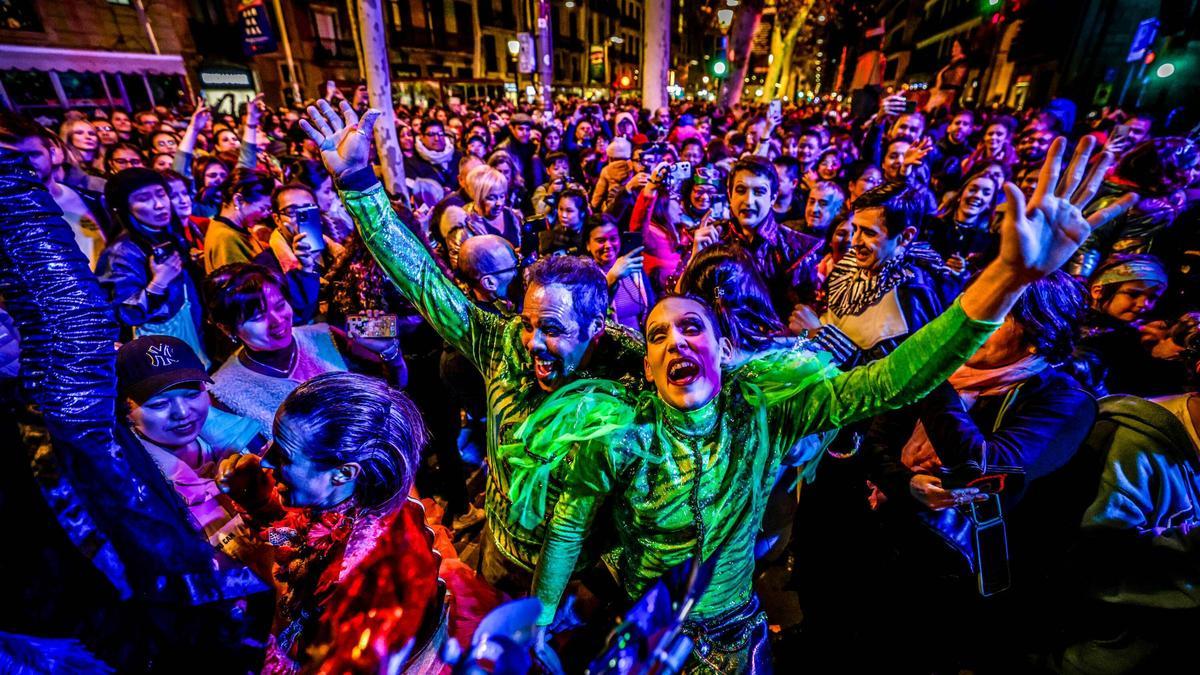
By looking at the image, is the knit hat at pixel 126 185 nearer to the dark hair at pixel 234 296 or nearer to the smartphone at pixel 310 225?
the smartphone at pixel 310 225

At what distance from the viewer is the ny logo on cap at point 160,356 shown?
2.00m

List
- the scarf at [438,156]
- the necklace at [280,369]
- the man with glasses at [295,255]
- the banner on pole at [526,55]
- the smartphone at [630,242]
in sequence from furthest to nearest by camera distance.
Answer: the banner on pole at [526,55]
the scarf at [438,156]
the smartphone at [630,242]
the man with glasses at [295,255]
the necklace at [280,369]

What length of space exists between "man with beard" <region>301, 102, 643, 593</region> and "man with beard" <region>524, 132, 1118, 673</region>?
21 cm

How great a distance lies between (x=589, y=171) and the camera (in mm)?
9023

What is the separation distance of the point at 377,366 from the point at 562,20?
54.5m

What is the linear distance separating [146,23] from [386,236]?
33589mm

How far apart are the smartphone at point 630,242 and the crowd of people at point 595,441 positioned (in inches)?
19.2

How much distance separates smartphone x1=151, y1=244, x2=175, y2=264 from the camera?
3318 millimetres

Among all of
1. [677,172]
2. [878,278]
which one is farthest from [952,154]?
[878,278]

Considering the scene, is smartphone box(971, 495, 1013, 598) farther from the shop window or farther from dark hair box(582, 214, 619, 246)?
the shop window

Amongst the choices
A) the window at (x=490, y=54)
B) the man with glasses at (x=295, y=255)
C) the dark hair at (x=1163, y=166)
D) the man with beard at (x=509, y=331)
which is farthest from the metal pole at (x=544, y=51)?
the window at (x=490, y=54)

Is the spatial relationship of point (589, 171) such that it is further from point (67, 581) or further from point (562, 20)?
point (562, 20)

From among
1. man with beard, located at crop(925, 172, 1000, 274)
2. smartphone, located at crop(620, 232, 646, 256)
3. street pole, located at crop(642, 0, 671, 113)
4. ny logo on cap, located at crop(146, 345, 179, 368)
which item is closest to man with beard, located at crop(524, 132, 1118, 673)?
ny logo on cap, located at crop(146, 345, 179, 368)

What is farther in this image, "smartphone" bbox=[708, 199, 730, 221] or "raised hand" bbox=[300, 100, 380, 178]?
"smartphone" bbox=[708, 199, 730, 221]
